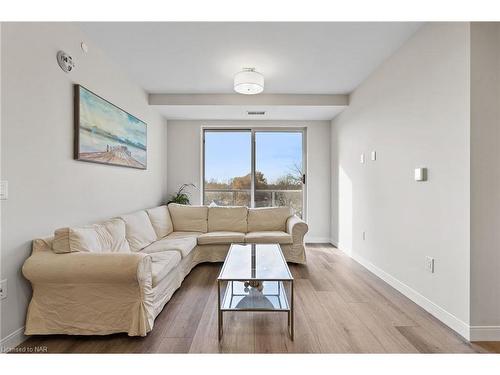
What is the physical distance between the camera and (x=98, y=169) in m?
2.72

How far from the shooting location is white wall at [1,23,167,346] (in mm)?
1724

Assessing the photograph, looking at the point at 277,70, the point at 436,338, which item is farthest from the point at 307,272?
the point at 277,70

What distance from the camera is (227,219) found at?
165 inches

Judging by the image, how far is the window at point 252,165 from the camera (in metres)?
5.21

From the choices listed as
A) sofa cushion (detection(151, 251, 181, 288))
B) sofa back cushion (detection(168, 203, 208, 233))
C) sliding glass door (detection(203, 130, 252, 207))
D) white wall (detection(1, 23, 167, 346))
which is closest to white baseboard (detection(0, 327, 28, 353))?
white wall (detection(1, 23, 167, 346))

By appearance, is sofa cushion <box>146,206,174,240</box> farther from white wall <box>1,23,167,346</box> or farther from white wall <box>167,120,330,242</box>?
white wall <box>167,120,330,242</box>

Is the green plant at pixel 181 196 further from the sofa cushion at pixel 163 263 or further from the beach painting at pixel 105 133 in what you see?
the sofa cushion at pixel 163 263

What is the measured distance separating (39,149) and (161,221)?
1.97 m

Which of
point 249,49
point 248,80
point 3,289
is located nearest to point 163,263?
point 3,289

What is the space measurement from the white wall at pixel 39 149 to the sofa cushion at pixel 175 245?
658 millimetres

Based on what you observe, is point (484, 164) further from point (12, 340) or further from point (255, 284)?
point (12, 340)

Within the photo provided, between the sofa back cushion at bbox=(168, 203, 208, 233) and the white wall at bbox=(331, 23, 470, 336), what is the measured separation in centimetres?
235
